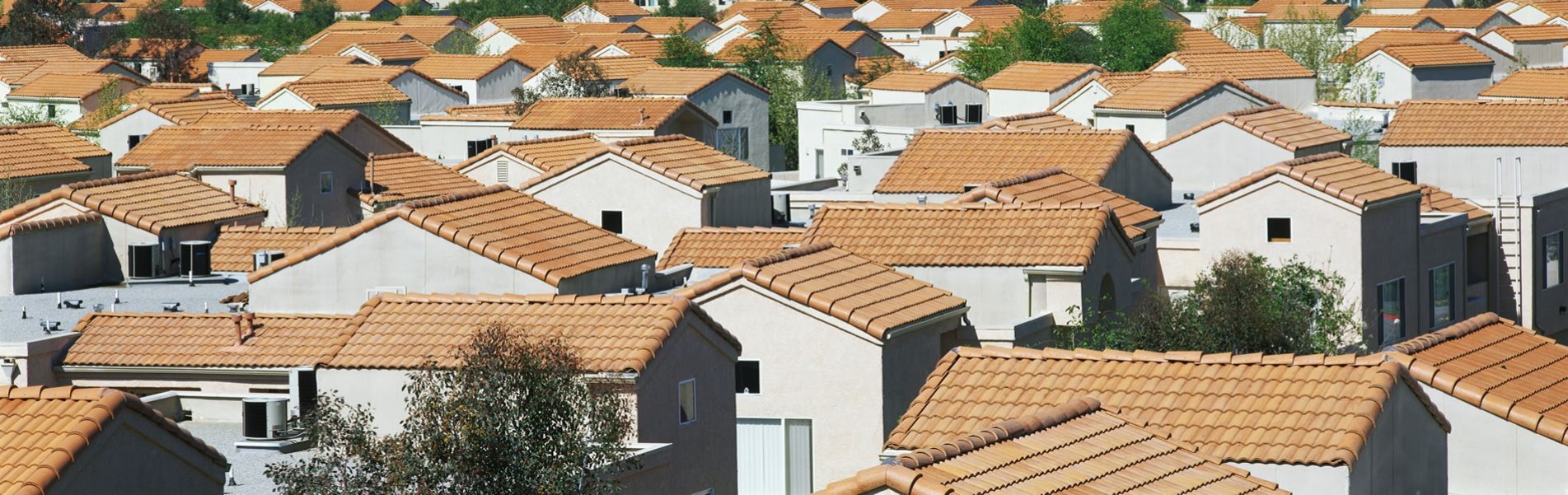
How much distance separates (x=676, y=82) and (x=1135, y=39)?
29955mm

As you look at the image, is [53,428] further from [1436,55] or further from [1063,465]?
[1436,55]

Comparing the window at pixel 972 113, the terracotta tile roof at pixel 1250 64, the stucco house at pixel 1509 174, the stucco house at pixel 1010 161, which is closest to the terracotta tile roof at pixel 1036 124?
the stucco house at pixel 1010 161

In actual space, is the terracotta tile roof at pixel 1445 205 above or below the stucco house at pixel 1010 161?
below

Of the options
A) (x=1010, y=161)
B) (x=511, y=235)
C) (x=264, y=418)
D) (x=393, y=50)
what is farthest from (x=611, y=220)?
(x=393, y=50)

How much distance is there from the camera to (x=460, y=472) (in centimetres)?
1706

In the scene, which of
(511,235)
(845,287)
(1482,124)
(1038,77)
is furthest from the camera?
(1038,77)

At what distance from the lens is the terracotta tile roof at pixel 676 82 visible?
2911 inches

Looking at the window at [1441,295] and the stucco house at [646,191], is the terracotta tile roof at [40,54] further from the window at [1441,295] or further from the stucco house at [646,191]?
the window at [1441,295]

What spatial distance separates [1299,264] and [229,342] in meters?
15.5

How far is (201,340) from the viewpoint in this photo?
2838 cm

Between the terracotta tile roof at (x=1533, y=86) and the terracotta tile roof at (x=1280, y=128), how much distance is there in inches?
630

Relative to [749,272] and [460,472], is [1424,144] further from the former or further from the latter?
[460,472]

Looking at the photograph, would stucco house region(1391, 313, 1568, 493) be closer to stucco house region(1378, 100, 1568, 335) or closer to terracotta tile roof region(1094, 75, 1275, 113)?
stucco house region(1378, 100, 1568, 335)

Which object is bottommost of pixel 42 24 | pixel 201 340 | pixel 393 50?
pixel 201 340
